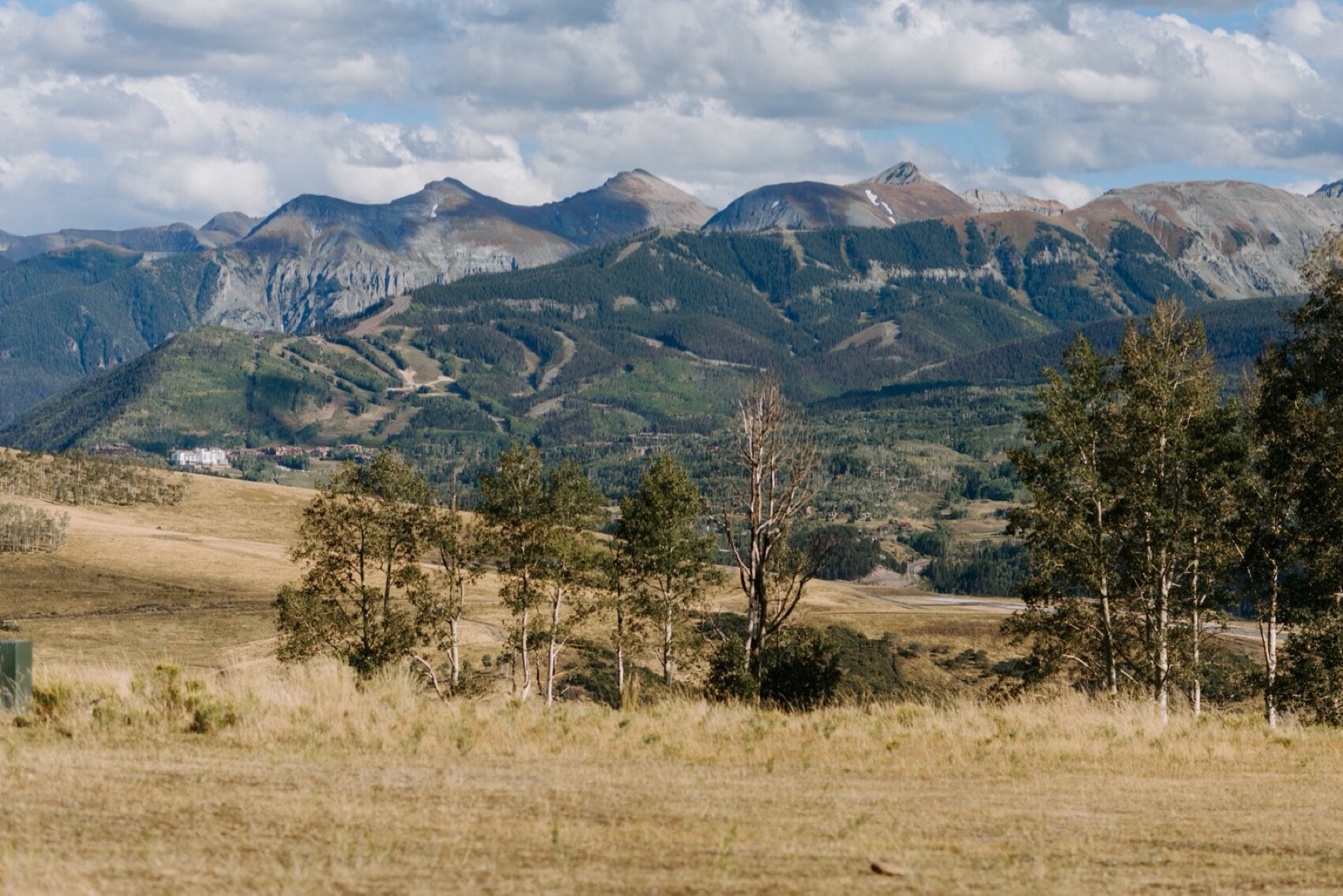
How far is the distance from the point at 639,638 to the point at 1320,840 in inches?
2340

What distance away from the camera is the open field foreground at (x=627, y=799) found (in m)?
13.0

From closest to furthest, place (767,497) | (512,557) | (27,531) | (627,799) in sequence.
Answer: (627,799) → (767,497) → (512,557) → (27,531)

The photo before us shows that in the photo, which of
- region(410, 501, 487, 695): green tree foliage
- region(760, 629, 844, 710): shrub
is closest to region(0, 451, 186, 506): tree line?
region(410, 501, 487, 695): green tree foliage

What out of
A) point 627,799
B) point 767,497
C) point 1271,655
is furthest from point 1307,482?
point 627,799

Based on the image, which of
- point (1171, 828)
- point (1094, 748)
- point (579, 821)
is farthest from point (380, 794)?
point (1094, 748)

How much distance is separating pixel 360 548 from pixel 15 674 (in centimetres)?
4430

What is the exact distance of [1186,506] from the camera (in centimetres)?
4831

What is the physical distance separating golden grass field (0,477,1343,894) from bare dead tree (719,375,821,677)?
15.8 m

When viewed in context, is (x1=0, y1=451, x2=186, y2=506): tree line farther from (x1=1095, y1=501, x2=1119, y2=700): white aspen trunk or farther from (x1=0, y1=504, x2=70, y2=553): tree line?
(x1=1095, y1=501, x2=1119, y2=700): white aspen trunk

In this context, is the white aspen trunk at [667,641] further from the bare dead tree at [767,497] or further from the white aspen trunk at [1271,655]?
the white aspen trunk at [1271,655]

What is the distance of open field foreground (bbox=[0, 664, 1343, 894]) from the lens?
1299 centimetres

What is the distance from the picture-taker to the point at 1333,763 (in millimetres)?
22906

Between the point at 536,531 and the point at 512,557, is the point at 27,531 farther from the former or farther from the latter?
the point at 536,531

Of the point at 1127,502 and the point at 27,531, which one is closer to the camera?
the point at 1127,502
